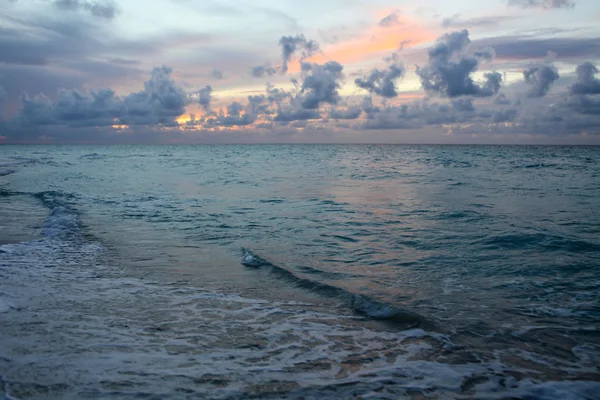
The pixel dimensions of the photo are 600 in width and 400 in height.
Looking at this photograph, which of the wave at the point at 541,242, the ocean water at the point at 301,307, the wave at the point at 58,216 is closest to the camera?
the ocean water at the point at 301,307

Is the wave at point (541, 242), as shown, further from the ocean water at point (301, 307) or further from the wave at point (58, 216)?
the wave at point (58, 216)

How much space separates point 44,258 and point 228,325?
20.2 ft

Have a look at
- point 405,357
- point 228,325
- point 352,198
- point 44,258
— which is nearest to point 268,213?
point 352,198

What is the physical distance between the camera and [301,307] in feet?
23.6

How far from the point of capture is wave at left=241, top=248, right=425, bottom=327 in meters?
6.66

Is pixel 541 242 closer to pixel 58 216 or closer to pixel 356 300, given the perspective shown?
pixel 356 300

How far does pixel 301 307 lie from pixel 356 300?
99 cm

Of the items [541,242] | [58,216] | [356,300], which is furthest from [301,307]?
[58,216]

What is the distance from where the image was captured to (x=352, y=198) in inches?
835

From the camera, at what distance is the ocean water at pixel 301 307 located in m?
4.63

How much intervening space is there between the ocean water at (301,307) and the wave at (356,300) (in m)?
0.04

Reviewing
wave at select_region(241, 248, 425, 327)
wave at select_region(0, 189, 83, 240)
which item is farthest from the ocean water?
wave at select_region(0, 189, 83, 240)

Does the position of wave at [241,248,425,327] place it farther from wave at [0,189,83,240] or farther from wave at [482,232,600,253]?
wave at [0,189,83,240]

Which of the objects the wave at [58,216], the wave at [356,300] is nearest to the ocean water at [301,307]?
the wave at [356,300]
